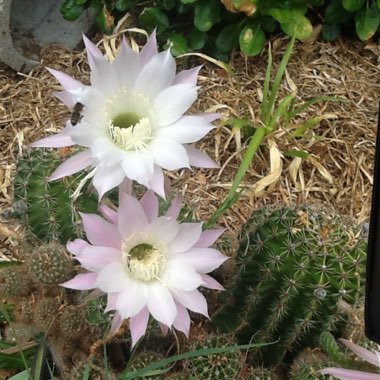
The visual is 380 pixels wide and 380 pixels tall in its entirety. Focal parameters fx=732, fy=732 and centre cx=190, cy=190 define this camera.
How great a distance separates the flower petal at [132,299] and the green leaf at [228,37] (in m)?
1.65

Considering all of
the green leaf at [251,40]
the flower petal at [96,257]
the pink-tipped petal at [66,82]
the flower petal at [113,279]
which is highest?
the pink-tipped petal at [66,82]

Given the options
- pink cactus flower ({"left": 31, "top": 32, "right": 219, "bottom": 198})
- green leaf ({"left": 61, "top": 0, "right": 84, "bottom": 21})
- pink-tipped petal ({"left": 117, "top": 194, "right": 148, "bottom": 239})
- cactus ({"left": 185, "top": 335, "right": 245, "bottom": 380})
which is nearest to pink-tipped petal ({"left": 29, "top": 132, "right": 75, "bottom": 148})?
pink cactus flower ({"left": 31, "top": 32, "right": 219, "bottom": 198})

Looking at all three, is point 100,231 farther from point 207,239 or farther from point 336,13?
point 336,13

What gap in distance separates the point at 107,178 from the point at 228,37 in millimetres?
1692

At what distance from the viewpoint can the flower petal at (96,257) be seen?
0.93m

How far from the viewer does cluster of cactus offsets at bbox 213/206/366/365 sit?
1.21 m

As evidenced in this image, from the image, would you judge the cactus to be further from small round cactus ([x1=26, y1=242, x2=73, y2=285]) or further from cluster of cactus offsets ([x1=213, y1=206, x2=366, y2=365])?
small round cactus ([x1=26, y1=242, x2=73, y2=285])

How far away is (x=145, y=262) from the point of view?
3.25 feet

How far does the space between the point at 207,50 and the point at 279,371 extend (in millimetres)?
1444

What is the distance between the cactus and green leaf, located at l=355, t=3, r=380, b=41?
1.53 metres

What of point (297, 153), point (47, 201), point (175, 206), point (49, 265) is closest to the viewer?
point (175, 206)

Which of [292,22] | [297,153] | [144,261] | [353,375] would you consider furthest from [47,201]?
[292,22]

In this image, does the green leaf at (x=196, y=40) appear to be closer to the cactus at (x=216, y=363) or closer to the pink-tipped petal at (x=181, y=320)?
the cactus at (x=216, y=363)

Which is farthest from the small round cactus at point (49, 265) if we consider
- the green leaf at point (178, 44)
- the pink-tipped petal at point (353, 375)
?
the green leaf at point (178, 44)
